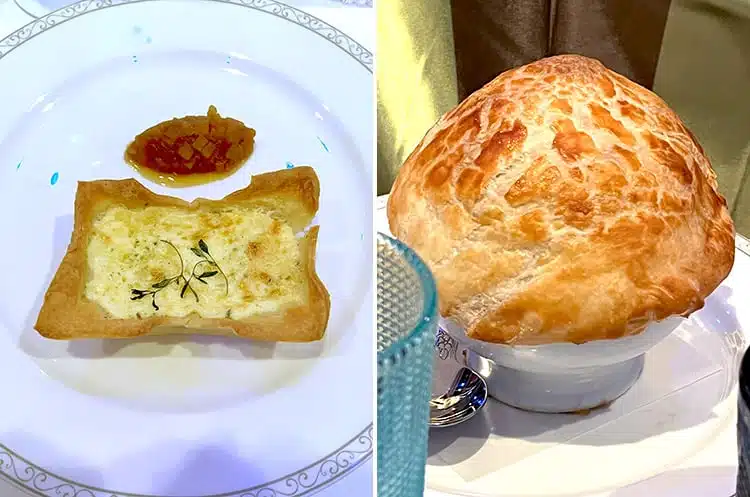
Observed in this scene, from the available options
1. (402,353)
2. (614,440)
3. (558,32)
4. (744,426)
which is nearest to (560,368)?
(614,440)

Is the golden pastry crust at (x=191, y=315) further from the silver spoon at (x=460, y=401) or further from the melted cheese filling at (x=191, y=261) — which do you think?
the silver spoon at (x=460, y=401)

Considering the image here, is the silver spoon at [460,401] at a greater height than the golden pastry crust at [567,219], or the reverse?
the golden pastry crust at [567,219]

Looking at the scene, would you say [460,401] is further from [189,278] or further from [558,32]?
[558,32]

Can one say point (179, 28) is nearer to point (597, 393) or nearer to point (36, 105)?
point (36, 105)

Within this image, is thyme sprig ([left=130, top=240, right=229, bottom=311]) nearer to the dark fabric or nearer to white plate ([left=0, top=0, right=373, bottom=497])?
white plate ([left=0, top=0, right=373, bottom=497])

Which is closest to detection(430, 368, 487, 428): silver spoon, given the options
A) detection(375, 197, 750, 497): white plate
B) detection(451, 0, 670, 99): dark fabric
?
detection(375, 197, 750, 497): white plate

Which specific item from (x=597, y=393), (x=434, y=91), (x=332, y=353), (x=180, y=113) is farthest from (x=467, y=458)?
(x=434, y=91)

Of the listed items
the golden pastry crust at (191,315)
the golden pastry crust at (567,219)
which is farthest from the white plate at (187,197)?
the golden pastry crust at (567,219)
